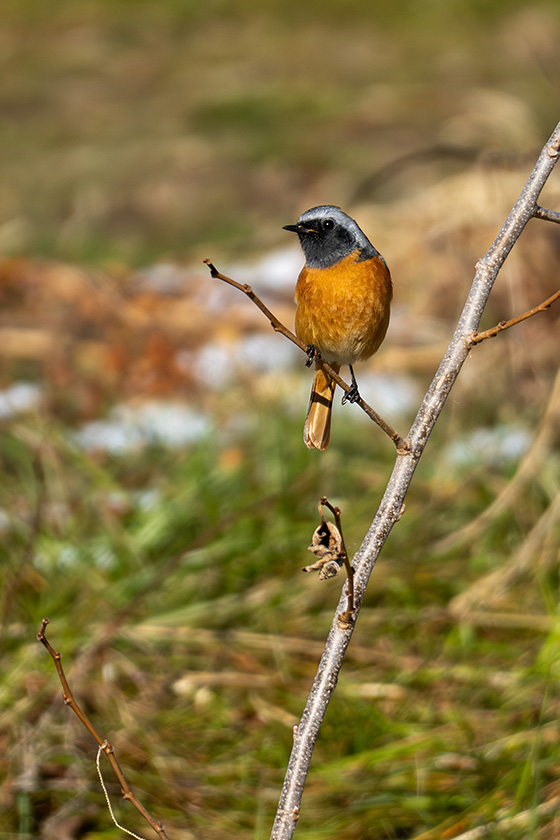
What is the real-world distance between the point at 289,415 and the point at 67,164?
6566mm

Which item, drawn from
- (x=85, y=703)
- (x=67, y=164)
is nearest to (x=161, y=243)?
(x=67, y=164)

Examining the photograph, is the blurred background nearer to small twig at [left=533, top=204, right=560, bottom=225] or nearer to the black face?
the black face

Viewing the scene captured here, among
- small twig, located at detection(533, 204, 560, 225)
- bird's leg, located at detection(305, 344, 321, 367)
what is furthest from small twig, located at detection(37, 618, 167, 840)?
small twig, located at detection(533, 204, 560, 225)

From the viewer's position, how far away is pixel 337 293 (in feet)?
4.51

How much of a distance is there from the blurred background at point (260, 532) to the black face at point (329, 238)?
4.05ft

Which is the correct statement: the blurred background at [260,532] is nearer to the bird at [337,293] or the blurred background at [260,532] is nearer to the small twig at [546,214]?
the bird at [337,293]

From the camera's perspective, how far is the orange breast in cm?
134

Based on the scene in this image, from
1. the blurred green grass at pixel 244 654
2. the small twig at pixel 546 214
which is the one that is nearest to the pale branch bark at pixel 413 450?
the small twig at pixel 546 214

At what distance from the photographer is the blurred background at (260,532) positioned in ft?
8.10

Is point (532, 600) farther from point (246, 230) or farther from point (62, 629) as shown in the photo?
point (246, 230)

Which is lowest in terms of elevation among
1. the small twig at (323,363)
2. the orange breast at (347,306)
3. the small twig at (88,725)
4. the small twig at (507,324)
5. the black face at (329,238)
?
the small twig at (88,725)

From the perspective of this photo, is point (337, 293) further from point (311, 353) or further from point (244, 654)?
point (244, 654)

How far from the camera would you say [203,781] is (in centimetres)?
253

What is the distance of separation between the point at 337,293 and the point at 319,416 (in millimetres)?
215
